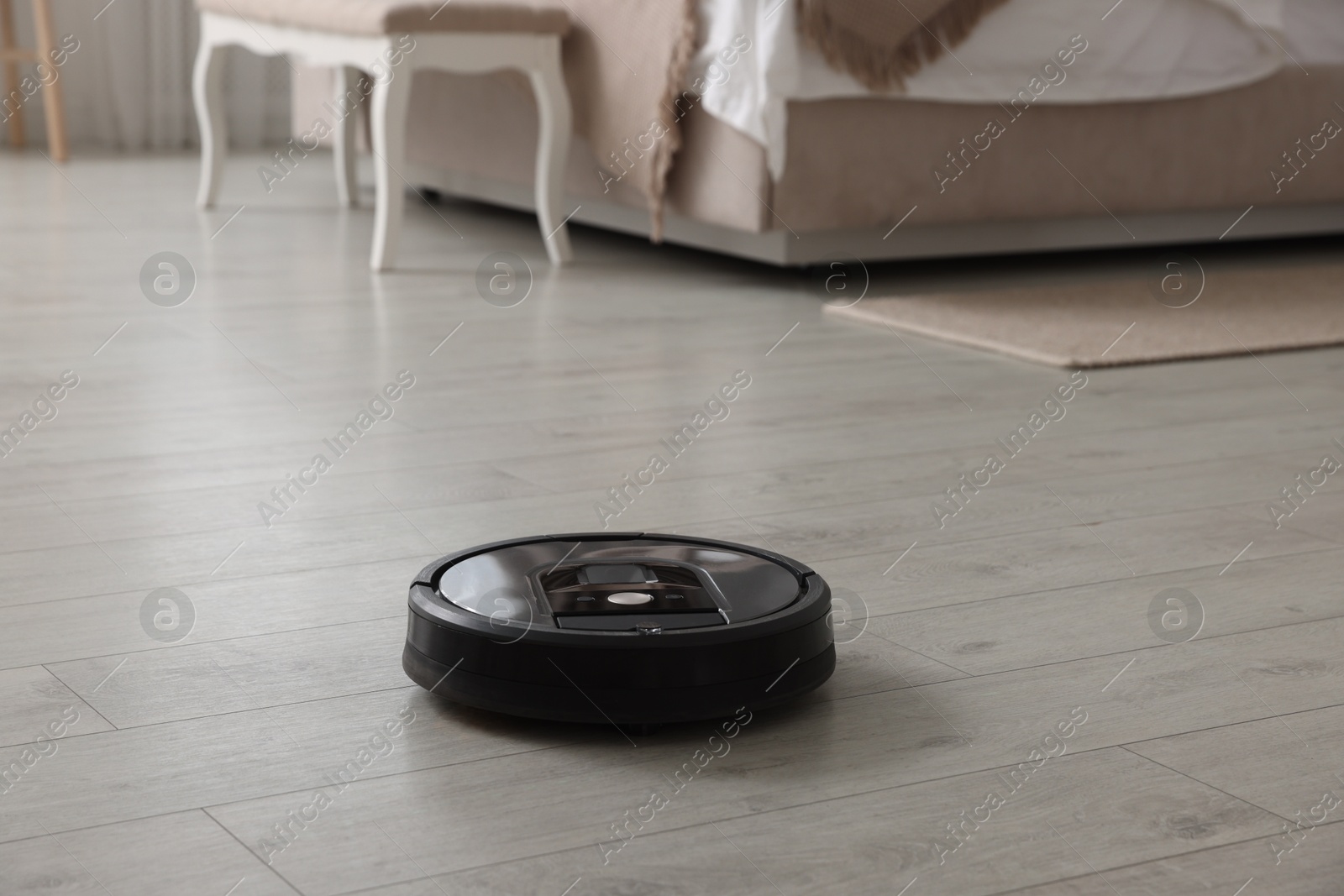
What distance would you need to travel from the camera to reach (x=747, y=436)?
1.77 meters

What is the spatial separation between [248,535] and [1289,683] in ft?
2.78

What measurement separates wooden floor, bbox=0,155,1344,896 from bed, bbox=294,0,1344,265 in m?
0.35

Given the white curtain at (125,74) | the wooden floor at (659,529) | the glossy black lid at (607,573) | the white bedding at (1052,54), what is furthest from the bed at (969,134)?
the white curtain at (125,74)

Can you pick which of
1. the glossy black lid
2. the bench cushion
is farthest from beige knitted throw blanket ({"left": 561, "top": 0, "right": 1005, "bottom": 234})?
the glossy black lid

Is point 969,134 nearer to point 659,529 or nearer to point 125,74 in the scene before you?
point 659,529

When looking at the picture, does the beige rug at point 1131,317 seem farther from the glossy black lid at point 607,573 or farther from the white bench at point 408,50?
the glossy black lid at point 607,573

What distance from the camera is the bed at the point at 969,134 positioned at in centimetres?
264

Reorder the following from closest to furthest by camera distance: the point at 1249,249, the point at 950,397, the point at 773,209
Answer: the point at 950,397 < the point at 773,209 < the point at 1249,249

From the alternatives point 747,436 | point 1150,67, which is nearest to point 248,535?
point 747,436

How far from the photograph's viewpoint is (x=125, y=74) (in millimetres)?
4941

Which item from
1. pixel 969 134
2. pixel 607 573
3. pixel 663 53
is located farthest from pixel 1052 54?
pixel 607 573

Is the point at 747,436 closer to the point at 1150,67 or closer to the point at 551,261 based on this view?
the point at 551,261

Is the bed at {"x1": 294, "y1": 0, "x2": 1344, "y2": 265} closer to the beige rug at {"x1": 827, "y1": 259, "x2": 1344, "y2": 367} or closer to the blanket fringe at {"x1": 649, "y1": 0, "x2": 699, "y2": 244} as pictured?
the blanket fringe at {"x1": 649, "y1": 0, "x2": 699, "y2": 244}

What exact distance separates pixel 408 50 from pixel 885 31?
819mm
